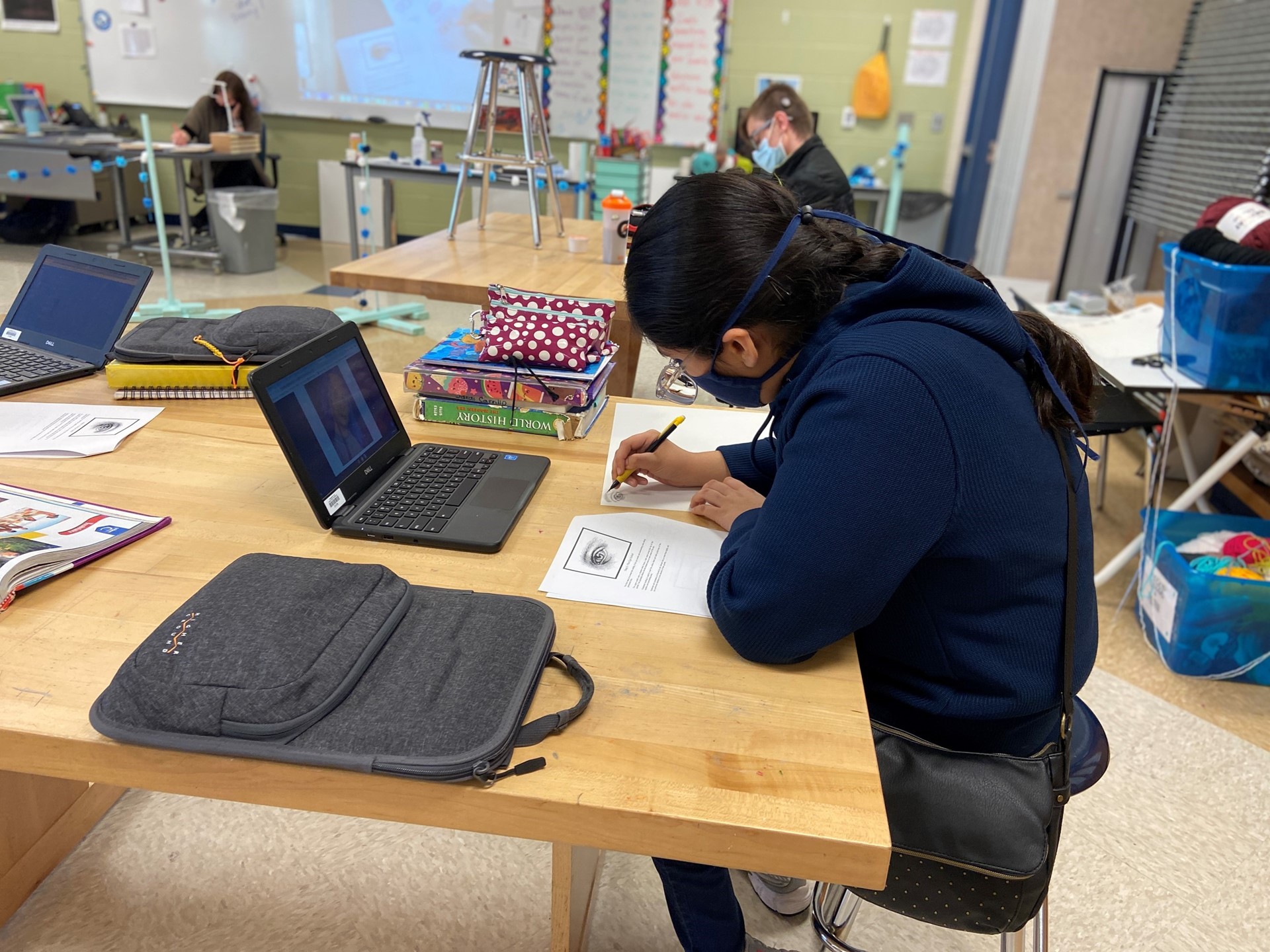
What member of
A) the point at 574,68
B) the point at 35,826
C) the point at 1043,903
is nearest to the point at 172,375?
the point at 35,826

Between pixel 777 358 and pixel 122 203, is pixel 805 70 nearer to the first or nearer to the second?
pixel 122 203

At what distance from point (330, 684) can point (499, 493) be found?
48 cm

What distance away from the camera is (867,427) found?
0.82 metres

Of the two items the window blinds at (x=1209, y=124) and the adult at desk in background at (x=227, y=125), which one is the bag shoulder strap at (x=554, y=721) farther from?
the adult at desk in background at (x=227, y=125)

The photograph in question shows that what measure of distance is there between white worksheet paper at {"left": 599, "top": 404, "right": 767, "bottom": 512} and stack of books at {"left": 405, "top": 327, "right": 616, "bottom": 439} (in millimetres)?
90

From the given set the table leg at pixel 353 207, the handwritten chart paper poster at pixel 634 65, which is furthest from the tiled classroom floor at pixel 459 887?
the handwritten chart paper poster at pixel 634 65

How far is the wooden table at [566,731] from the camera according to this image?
2.30 feet

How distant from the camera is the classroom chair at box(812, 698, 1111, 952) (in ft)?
3.54

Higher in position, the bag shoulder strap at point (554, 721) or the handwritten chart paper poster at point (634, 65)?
the handwritten chart paper poster at point (634, 65)

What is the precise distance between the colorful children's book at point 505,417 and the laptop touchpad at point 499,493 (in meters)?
0.23

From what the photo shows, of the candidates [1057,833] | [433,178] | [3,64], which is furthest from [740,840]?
[3,64]

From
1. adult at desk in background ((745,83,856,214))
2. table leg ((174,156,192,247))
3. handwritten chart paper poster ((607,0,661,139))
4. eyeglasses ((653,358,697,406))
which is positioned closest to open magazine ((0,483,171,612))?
eyeglasses ((653,358,697,406))

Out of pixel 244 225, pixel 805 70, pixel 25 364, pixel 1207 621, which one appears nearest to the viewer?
pixel 25 364

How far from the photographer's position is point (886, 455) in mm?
818
